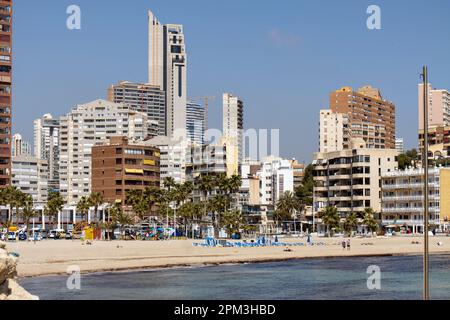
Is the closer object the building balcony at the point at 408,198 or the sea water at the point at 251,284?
the sea water at the point at 251,284

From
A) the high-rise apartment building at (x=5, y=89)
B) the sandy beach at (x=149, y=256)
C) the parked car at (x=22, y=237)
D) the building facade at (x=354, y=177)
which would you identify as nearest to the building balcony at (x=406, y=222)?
the building facade at (x=354, y=177)

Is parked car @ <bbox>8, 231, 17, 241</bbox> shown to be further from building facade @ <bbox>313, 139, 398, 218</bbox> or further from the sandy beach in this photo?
building facade @ <bbox>313, 139, 398, 218</bbox>

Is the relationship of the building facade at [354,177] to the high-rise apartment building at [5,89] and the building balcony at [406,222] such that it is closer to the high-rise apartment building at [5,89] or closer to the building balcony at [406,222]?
the building balcony at [406,222]

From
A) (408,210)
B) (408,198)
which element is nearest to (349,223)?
(408,210)

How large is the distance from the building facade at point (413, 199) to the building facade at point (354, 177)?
536 cm

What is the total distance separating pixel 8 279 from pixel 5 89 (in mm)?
139589

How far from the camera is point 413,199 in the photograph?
512 feet

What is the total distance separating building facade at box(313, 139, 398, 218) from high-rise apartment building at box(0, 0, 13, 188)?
7090cm

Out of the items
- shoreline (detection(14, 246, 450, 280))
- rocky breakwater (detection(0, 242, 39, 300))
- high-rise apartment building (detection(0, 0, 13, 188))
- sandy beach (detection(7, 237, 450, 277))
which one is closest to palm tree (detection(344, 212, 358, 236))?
sandy beach (detection(7, 237, 450, 277))

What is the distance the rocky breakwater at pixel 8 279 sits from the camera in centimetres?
2308

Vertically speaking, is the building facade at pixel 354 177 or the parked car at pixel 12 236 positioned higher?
the building facade at pixel 354 177

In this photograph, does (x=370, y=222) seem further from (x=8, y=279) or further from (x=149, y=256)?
(x=8, y=279)
